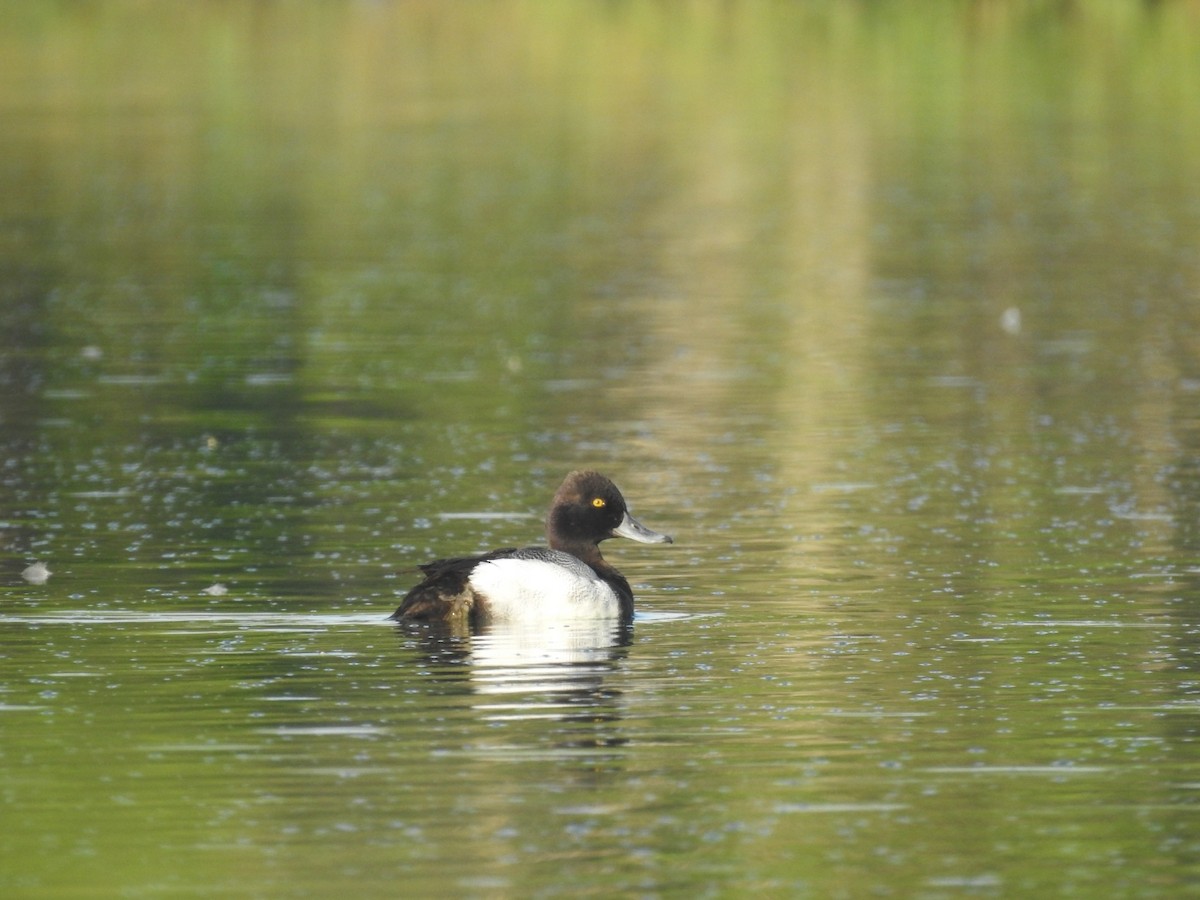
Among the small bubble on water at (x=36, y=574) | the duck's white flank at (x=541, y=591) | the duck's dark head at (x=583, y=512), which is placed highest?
the duck's dark head at (x=583, y=512)

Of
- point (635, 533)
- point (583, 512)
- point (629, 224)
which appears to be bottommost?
point (635, 533)

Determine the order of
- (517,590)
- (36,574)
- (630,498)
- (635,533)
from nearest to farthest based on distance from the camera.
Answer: (517,590)
(635,533)
(36,574)
(630,498)

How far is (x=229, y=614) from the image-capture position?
578 inches

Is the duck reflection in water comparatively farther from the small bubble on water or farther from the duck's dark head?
the small bubble on water

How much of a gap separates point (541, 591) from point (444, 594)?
564mm

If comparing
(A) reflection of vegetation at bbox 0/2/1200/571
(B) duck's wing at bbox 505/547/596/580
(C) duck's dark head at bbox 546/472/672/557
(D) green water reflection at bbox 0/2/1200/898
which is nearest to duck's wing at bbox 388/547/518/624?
(B) duck's wing at bbox 505/547/596/580

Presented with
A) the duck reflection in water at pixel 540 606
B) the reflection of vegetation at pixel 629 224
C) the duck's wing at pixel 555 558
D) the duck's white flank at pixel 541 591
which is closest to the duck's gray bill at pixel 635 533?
the duck reflection in water at pixel 540 606

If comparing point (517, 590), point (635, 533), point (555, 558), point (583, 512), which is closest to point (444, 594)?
point (517, 590)

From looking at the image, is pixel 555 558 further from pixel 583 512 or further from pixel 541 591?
pixel 583 512

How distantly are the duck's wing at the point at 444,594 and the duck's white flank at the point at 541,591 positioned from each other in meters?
0.05

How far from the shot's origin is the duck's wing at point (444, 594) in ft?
46.9

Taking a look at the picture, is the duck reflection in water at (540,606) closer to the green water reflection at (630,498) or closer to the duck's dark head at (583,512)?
the duck's dark head at (583,512)

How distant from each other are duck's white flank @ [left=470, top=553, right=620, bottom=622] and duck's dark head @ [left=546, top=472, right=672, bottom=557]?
0.72 metres

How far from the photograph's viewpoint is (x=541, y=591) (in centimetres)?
1458
